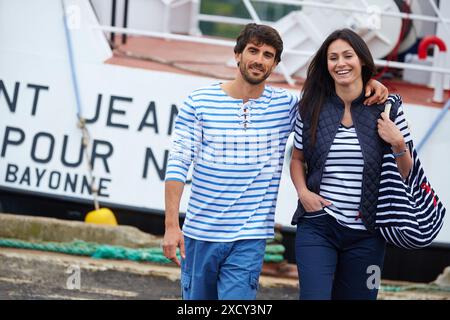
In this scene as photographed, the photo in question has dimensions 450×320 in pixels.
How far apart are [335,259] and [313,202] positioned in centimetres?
27

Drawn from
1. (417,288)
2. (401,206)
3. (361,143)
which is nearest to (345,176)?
(361,143)

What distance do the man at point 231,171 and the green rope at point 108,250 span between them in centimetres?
268

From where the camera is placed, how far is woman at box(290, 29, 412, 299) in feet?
14.4

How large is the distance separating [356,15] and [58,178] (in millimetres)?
2494

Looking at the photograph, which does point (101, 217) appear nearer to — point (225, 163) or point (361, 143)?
point (225, 163)

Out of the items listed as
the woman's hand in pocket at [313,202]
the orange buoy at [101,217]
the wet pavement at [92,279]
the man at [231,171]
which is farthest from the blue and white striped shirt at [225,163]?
the orange buoy at [101,217]

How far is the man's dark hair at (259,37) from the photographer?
4.37 meters

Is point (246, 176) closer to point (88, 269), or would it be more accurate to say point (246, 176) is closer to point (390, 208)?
point (390, 208)

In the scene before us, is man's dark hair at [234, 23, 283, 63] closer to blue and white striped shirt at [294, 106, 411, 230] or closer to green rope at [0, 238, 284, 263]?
blue and white striped shirt at [294, 106, 411, 230]

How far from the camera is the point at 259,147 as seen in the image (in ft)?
14.4

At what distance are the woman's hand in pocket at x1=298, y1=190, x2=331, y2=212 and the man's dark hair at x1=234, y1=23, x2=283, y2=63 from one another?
609 mm

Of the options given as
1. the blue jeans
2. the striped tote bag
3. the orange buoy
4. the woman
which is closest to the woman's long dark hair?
the woman
